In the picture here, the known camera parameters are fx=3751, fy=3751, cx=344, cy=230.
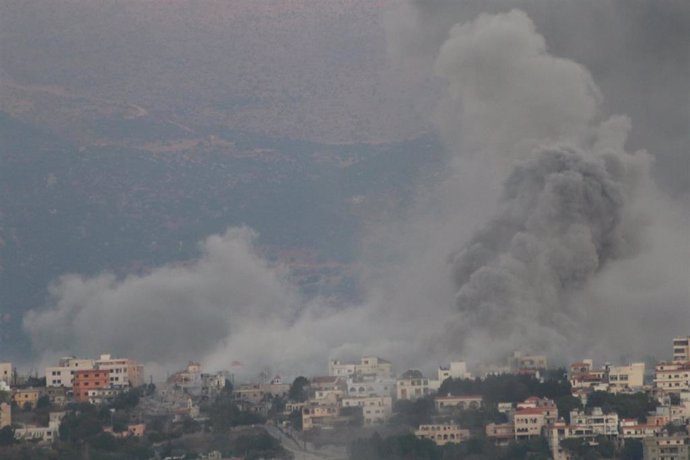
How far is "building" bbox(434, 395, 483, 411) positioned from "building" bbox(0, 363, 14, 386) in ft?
31.9

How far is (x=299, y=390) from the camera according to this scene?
6950 centimetres

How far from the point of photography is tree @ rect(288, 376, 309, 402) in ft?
226

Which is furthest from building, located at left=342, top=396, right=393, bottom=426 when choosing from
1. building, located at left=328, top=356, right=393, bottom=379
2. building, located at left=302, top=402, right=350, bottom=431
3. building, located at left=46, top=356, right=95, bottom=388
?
building, located at left=46, top=356, right=95, bottom=388

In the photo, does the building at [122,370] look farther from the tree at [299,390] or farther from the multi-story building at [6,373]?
the tree at [299,390]

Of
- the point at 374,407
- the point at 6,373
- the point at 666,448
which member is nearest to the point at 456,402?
the point at 374,407

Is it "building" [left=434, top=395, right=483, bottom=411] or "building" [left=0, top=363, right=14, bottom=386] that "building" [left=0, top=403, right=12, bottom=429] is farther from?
"building" [left=434, top=395, right=483, bottom=411]

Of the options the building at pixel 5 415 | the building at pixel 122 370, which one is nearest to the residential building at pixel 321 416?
the building at pixel 5 415

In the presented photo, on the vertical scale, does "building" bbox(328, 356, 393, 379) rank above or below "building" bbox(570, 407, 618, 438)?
above

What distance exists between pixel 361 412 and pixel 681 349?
9424 millimetres

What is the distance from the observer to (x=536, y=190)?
77125mm

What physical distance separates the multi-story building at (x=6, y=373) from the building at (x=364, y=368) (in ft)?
20.2

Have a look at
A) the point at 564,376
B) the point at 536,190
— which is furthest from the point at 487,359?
the point at 536,190

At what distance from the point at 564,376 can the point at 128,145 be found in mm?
23251

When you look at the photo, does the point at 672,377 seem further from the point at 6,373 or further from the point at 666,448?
the point at 6,373
